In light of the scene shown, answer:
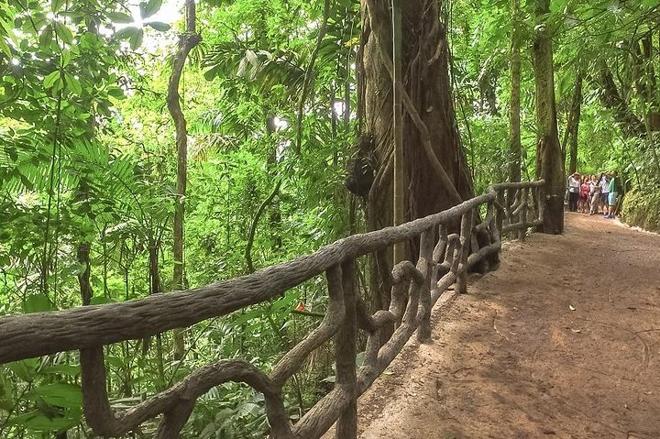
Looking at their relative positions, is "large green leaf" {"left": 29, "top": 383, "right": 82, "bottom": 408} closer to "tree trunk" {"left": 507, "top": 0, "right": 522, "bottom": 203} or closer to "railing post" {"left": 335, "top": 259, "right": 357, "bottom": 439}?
"railing post" {"left": 335, "top": 259, "right": 357, "bottom": 439}

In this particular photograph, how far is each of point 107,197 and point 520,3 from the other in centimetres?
805

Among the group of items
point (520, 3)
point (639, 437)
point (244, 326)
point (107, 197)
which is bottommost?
point (639, 437)

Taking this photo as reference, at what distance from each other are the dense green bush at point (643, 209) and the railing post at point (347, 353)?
41.7 ft

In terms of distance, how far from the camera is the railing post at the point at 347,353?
2.69 meters

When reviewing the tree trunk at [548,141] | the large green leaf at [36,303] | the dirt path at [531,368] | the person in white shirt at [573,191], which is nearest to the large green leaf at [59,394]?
the large green leaf at [36,303]

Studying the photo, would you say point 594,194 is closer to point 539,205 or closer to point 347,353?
point 539,205

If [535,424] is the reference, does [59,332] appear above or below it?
above

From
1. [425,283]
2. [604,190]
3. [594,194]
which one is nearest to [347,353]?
[425,283]

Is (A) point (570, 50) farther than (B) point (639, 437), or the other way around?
(A) point (570, 50)

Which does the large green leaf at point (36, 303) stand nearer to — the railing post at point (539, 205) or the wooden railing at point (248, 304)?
the wooden railing at point (248, 304)

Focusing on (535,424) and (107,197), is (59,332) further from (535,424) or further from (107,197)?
(107,197)

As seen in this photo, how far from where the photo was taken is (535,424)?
10.5ft

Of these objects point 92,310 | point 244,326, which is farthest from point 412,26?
point 92,310

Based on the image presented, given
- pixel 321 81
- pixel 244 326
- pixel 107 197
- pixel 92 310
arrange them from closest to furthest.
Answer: pixel 92 310, pixel 107 197, pixel 244 326, pixel 321 81
